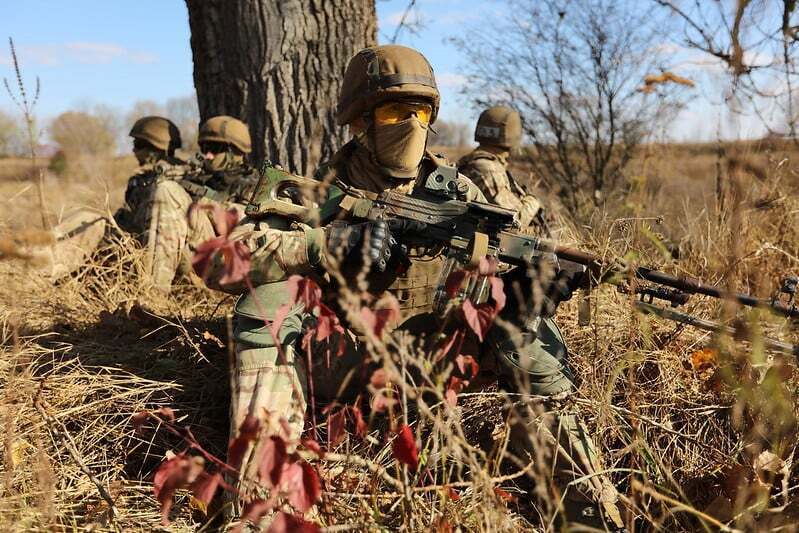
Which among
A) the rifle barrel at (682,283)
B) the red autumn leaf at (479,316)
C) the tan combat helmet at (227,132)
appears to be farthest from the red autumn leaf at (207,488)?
the tan combat helmet at (227,132)

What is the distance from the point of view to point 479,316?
178 cm

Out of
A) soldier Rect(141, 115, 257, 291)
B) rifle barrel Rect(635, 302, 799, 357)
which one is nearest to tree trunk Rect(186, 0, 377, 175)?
soldier Rect(141, 115, 257, 291)

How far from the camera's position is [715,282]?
3.29 meters

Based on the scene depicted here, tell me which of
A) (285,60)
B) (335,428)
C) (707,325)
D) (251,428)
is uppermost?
(285,60)

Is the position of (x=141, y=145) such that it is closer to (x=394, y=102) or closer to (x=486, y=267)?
(x=394, y=102)

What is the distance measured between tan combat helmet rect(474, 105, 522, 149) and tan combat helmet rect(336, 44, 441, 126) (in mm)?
2501

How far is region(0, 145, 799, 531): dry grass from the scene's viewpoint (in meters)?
1.80

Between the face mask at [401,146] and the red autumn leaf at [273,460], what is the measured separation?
151 centimetres

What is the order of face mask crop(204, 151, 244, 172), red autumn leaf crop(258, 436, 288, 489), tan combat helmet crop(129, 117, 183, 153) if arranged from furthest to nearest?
1. tan combat helmet crop(129, 117, 183, 153)
2. face mask crop(204, 151, 244, 172)
3. red autumn leaf crop(258, 436, 288, 489)

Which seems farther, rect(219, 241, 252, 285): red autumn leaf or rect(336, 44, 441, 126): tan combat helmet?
rect(336, 44, 441, 126): tan combat helmet

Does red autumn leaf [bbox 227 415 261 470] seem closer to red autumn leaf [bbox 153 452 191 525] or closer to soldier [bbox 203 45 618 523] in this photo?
red autumn leaf [bbox 153 452 191 525]

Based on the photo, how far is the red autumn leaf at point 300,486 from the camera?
142cm

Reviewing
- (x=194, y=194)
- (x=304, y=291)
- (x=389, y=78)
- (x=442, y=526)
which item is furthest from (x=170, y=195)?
(x=442, y=526)

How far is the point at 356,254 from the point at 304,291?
734mm
